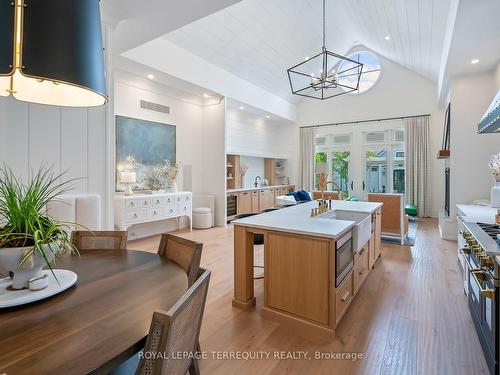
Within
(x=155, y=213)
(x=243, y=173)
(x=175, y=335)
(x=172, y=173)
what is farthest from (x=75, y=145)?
(x=243, y=173)

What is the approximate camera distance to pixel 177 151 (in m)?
6.05

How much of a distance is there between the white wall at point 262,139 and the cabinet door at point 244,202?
1.17 meters

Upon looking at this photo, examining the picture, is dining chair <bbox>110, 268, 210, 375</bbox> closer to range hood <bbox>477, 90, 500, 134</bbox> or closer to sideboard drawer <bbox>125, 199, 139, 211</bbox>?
range hood <bbox>477, 90, 500, 134</bbox>

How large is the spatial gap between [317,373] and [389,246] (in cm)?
356

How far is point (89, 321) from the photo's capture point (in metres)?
0.90

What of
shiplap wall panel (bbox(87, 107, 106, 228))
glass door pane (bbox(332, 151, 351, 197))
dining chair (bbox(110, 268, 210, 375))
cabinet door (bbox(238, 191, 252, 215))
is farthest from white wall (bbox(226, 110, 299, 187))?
dining chair (bbox(110, 268, 210, 375))

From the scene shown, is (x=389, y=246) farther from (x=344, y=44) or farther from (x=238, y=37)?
(x=344, y=44)

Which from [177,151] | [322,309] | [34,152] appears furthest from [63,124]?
[177,151]

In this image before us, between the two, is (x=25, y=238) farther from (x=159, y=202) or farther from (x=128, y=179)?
(x=159, y=202)

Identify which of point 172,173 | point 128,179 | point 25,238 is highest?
point 172,173

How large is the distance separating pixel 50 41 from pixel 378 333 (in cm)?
269

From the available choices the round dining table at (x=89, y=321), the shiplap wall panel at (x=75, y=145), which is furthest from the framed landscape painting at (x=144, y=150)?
the round dining table at (x=89, y=321)

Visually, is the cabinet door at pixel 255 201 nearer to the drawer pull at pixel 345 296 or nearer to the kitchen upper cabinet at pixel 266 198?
the kitchen upper cabinet at pixel 266 198

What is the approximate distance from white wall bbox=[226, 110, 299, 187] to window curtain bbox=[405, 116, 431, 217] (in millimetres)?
3411
